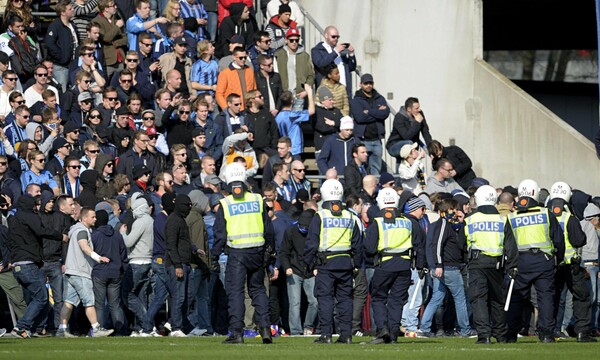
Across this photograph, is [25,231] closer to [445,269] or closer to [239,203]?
[239,203]

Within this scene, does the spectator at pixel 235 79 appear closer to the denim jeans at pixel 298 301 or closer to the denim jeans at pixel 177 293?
the denim jeans at pixel 298 301

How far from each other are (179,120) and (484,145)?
7.29 metres

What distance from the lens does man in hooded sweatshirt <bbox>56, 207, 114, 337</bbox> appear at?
2055 cm

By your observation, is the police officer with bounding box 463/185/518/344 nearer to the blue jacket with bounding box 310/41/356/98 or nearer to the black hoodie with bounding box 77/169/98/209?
the black hoodie with bounding box 77/169/98/209

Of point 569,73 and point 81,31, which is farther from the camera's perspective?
point 569,73

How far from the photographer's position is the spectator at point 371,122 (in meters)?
25.0

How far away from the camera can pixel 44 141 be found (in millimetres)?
22391

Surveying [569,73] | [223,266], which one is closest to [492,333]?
[223,266]

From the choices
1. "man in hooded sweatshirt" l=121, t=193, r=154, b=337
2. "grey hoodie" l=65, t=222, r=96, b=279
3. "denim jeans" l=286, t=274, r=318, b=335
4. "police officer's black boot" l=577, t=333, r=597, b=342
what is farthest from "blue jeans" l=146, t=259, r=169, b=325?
"police officer's black boot" l=577, t=333, r=597, b=342

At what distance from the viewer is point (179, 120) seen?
2364cm

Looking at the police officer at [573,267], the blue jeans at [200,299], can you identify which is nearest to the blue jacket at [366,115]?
the blue jeans at [200,299]

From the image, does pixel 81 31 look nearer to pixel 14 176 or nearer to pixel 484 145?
Answer: pixel 14 176

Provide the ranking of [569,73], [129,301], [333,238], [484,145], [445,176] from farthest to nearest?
[569,73] → [484,145] → [445,176] → [129,301] → [333,238]

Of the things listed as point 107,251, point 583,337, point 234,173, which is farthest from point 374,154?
point 234,173
